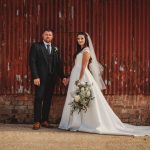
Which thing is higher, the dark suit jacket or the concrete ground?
the dark suit jacket

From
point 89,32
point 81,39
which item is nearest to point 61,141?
point 81,39

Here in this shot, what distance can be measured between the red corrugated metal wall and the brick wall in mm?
178

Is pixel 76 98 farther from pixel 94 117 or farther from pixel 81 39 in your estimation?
pixel 81 39

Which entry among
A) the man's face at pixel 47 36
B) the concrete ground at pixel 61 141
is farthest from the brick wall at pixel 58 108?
the man's face at pixel 47 36

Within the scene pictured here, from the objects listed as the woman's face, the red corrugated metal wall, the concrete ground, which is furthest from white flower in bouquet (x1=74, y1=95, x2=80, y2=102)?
the woman's face

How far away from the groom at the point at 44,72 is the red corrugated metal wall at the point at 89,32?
486 mm

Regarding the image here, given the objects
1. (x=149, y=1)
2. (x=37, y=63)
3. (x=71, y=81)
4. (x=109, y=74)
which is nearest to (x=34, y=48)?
(x=37, y=63)

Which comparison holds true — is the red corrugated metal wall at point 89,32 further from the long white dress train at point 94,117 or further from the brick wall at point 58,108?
the long white dress train at point 94,117

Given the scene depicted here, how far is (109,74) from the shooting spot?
430 inches

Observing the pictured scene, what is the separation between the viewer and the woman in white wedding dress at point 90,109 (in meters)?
9.98

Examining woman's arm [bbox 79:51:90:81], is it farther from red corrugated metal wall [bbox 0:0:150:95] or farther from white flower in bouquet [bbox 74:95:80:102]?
red corrugated metal wall [bbox 0:0:150:95]

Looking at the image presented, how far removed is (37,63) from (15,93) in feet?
3.36

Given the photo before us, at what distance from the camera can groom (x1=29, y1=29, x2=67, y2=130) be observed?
10203mm

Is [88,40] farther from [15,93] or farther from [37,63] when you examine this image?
[15,93]
